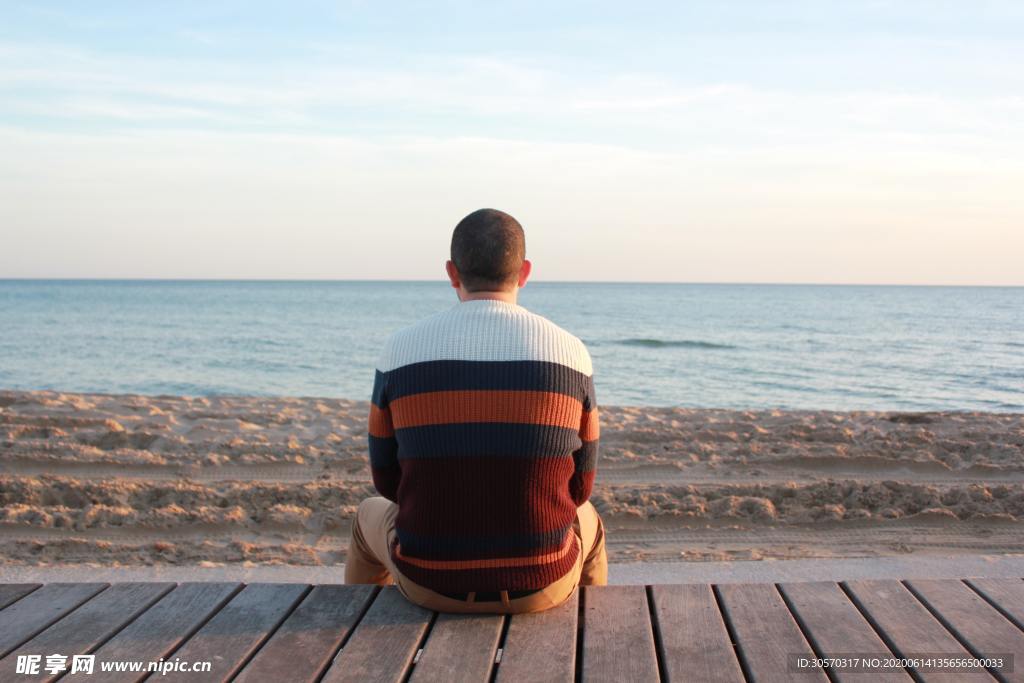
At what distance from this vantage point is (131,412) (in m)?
8.59

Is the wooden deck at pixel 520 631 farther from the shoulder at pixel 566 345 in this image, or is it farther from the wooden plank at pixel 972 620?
the shoulder at pixel 566 345

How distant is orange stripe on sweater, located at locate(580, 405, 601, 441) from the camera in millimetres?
2576

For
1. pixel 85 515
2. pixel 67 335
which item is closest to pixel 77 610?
pixel 85 515

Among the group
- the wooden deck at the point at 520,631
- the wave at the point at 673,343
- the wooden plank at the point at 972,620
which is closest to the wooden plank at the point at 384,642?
the wooden deck at the point at 520,631

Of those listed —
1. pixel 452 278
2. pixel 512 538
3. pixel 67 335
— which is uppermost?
pixel 452 278

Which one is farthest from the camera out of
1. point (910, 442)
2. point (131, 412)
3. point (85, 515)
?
point (131, 412)

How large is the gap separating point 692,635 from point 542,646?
44 centimetres

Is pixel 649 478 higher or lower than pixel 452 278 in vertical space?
lower

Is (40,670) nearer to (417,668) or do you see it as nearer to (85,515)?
(417,668)

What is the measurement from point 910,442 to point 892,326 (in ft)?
110

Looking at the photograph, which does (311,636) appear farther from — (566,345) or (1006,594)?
(1006,594)

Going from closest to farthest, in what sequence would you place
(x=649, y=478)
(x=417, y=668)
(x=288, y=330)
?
(x=417, y=668) < (x=649, y=478) < (x=288, y=330)

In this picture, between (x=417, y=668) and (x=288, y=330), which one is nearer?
(x=417, y=668)

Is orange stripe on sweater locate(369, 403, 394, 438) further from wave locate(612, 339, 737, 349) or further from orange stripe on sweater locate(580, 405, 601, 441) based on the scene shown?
wave locate(612, 339, 737, 349)
